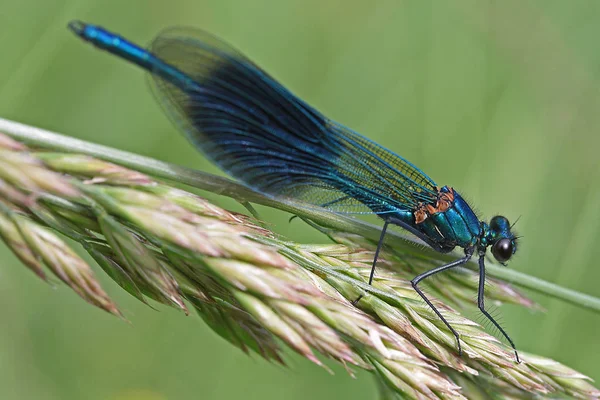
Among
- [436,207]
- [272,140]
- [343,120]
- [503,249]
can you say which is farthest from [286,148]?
[343,120]

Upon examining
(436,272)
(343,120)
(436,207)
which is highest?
(343,120)

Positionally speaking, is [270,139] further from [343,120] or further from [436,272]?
[343,120]

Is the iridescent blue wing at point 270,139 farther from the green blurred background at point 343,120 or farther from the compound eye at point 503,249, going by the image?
the green blurred background at point 343,120

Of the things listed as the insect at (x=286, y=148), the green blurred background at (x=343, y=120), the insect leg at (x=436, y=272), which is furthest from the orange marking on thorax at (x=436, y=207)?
the green blurred background at (x=343, y=120)

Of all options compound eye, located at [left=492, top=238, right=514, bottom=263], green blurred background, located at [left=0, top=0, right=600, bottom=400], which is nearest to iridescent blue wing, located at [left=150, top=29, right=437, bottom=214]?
compound eye, located at [left=492, top=238, right=514, bottom=263]

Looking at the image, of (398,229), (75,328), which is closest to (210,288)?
(398,229)

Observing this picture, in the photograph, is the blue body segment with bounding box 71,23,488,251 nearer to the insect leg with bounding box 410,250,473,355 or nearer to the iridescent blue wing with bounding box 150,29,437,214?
the iridescent blue wing with bounding box 150,29,437,214
